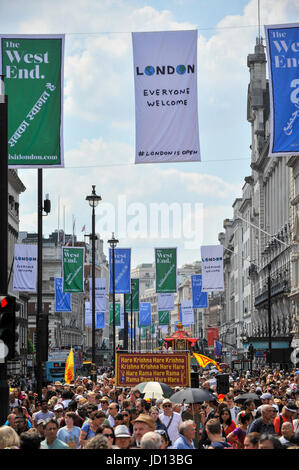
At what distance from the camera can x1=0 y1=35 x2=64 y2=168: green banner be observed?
20.2 metres

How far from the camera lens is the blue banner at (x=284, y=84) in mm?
21328

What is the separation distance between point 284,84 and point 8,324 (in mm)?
11473

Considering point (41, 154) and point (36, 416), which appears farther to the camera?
point (41, 154)

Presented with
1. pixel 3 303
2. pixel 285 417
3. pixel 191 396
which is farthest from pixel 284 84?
pixel 3 303

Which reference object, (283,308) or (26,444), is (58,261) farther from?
(26,444)

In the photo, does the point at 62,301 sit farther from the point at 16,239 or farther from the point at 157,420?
the point at 157,420

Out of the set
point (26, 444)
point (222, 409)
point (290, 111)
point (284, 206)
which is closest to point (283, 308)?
point (284, 206)

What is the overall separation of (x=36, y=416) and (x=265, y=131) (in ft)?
300

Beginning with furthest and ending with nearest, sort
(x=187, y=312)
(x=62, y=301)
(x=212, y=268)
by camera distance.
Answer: (x=187, y=312), (x=62, y=301), (x=212, y=268)

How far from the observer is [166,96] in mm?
21750

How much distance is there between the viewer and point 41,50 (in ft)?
68.3

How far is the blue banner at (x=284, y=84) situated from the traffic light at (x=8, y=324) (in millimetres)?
10818

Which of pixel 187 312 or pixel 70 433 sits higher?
pixel 187 312

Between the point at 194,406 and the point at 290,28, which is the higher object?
the point at 290,28
